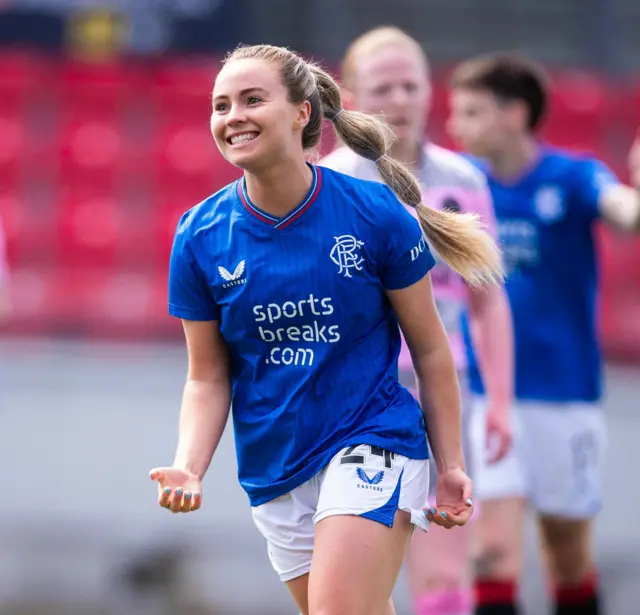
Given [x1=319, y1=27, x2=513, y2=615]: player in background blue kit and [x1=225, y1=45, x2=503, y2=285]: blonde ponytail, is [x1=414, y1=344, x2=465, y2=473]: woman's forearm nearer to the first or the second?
[x1=225, y1=45, x2=503, y2=285]: blonde ponytail

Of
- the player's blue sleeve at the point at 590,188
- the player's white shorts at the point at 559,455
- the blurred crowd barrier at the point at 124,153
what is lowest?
the player's white shorts at the point at 559,455

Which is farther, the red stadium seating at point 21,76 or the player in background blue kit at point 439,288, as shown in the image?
the red stadium seating at point 21,76

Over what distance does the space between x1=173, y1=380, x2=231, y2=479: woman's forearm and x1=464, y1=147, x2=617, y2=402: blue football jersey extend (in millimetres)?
2100

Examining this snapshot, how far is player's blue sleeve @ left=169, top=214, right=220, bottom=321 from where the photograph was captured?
314 cm

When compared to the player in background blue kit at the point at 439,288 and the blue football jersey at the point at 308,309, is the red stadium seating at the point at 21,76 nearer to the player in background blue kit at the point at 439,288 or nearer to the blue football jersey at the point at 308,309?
the player in background blue kit at the point at 439,288

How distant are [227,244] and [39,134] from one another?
945 cm

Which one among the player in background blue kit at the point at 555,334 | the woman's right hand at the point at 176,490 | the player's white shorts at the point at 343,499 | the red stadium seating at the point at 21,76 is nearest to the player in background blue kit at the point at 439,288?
the player in background blue kit at the point at 555,334

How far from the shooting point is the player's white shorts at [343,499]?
297 cm

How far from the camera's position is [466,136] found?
17.0 feet

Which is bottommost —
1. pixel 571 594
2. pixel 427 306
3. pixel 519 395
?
pixel 571 594

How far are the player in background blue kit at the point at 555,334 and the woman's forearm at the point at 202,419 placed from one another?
6.39ft

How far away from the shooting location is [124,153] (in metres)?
12.3

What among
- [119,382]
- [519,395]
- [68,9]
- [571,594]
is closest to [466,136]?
[519,395]

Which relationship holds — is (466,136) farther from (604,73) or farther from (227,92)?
(604,73)
